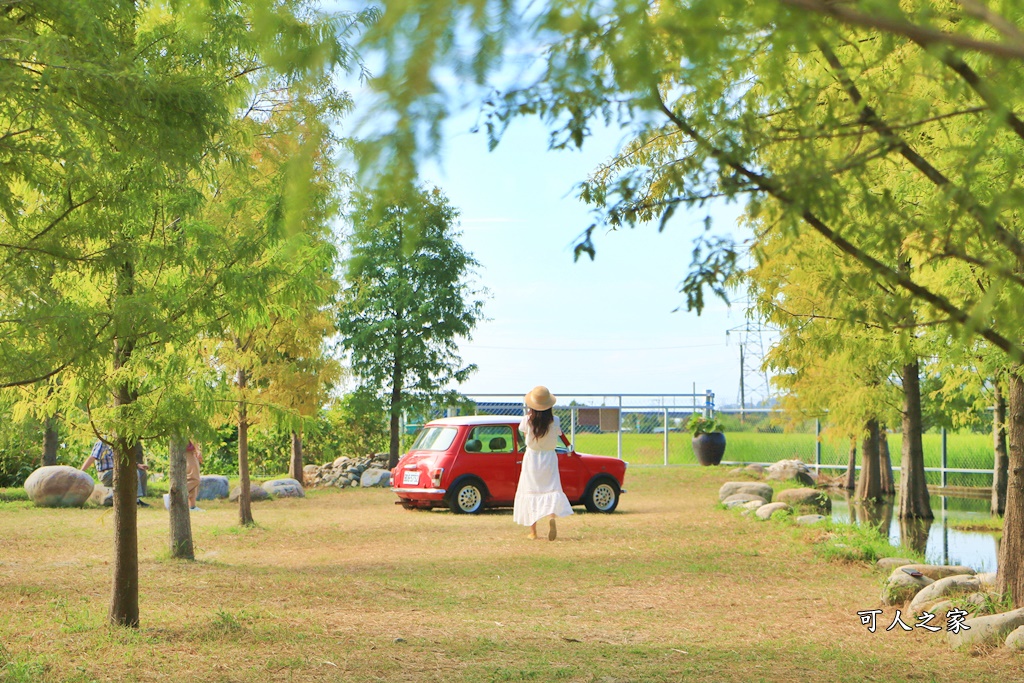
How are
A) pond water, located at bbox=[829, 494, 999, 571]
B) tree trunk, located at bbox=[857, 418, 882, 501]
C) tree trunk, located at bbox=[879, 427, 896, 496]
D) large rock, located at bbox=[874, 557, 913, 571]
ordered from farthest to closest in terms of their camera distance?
tree trunk, located at bbox=[879, 427, 896, 496] < tree trunk, located at bbox=[857, 418, 882, 501] < pond water, located at bbox=[829, 494, 999, 571] < large rock, located at bbox=[874, 557, 913, 571]

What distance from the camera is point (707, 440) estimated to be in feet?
84.8

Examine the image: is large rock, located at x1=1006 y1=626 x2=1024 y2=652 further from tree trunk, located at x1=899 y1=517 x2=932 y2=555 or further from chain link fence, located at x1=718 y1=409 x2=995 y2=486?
chain link fence, located at x1=718 y1=409 x2=995 y2=486

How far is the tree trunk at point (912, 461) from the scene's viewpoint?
16.3 metres

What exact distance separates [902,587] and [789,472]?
16.2 metres

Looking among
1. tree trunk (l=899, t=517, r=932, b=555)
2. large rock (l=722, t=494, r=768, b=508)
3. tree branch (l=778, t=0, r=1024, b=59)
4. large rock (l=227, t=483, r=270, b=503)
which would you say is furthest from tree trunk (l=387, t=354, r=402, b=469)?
tree branch (l=778, t=0, r=1024, b=59)

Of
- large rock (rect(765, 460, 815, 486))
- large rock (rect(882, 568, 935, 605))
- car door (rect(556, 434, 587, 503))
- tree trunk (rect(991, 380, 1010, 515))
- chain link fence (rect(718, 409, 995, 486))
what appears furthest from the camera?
chain link fence (rect(718, 409, 995, 486))

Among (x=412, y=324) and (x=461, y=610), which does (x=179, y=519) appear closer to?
(x=461, y=610)

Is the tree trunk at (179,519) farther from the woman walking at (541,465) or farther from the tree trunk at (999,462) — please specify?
the tree trunk at (999,462)

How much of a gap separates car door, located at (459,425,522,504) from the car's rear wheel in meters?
1.25

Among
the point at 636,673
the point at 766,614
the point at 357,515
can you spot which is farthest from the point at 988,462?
the point at 636,673

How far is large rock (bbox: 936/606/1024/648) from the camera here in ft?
21.6

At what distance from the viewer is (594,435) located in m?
28.3

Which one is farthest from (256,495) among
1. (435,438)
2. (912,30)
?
(912,30)

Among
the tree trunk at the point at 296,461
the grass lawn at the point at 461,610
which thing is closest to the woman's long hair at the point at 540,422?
the grass lawn at the point at 461,610
